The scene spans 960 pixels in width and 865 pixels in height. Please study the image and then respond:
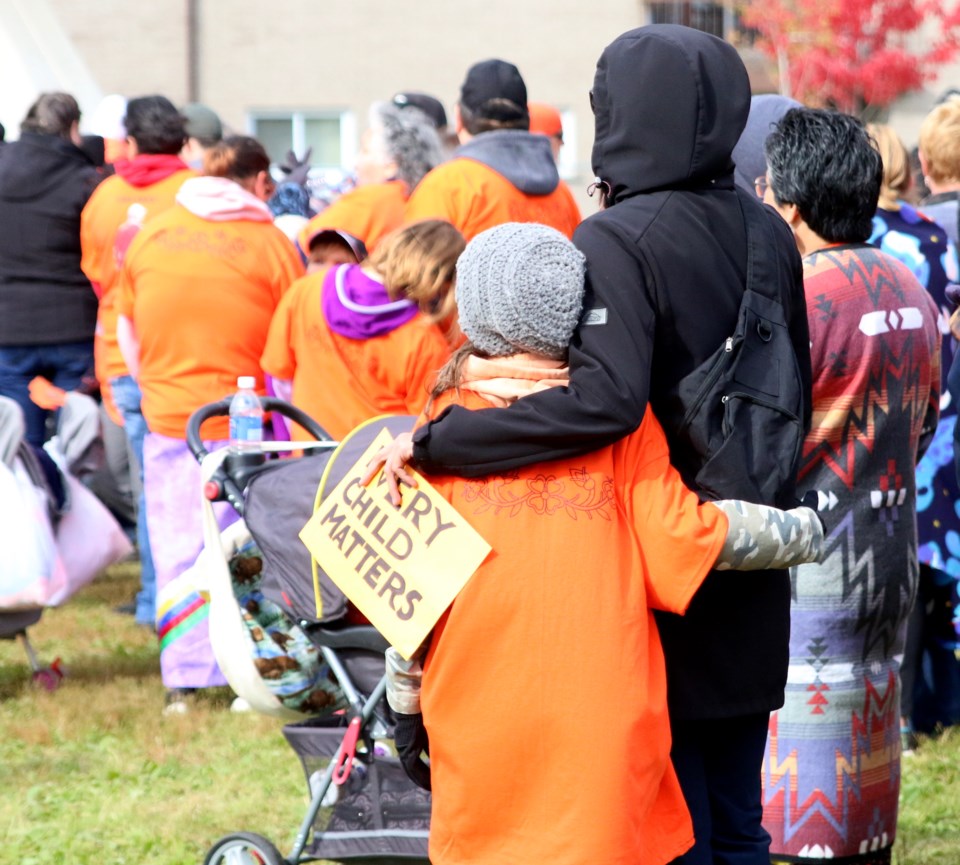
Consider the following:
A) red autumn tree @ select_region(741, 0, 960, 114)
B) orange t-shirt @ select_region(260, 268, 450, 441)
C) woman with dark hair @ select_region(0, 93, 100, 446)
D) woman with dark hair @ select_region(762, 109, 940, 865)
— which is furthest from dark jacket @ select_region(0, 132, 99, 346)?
red autumn tree @ select_region(741, 0, 960, 114)

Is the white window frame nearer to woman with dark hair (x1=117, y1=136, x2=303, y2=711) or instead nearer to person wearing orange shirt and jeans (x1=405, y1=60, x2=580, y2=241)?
person wearing orange shirt and jeans (x1=405, y1=60, x2=580, y2=241)

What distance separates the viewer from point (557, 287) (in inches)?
93.8

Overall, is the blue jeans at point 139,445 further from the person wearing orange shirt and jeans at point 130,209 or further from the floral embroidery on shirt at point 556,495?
the floral embroidery on shirt at point 556,495

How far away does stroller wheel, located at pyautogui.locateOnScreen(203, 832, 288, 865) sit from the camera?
3709 millimetres

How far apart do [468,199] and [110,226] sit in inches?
70.7

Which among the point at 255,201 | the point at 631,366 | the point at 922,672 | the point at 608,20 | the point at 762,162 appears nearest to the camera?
the point at 631,366

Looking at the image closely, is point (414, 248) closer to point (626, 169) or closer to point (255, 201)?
point (255, 201)

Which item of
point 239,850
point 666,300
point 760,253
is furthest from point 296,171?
point 666,300

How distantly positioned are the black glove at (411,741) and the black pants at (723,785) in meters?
0.43

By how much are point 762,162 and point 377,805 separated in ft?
6.16

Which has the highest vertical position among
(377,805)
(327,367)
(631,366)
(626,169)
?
(626,169)

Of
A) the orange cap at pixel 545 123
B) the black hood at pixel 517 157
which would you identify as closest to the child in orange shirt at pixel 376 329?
the black hood at pixel 517 157

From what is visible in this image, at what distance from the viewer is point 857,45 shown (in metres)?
22.7

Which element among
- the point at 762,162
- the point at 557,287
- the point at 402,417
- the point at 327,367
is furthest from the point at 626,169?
the point at 327,367
